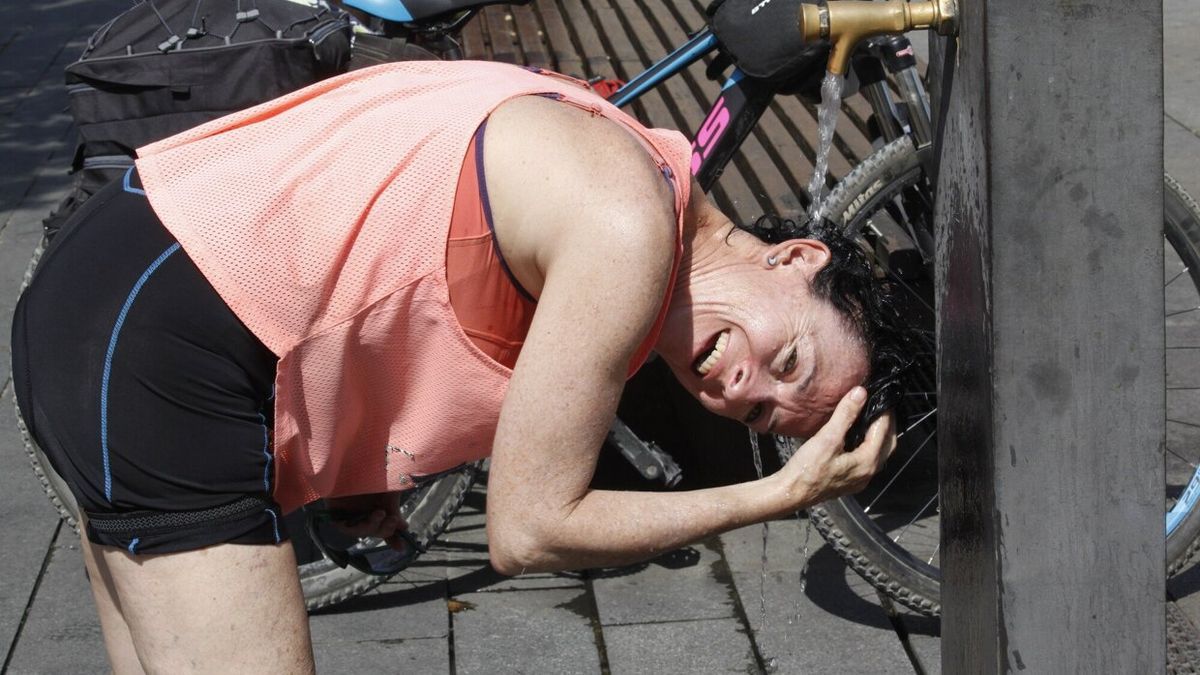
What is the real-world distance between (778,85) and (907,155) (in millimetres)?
342

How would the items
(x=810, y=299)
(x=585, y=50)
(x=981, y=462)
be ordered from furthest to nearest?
(x=585, y=50) < (x=810, y=299) < (x=981, y=462)

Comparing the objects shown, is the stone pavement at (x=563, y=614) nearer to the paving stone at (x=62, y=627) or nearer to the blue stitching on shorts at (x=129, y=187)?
the paving stone at (x=62, y=627)

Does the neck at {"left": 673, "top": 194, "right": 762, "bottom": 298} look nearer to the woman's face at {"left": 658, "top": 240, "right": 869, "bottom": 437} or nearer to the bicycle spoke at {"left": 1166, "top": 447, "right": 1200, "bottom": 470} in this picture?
the woman's face at {"left": 658, "top": 240, "right": 869, "bottom": 437}

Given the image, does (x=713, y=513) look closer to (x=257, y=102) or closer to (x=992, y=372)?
(x=992, y=372)

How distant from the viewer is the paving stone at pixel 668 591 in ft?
11.9

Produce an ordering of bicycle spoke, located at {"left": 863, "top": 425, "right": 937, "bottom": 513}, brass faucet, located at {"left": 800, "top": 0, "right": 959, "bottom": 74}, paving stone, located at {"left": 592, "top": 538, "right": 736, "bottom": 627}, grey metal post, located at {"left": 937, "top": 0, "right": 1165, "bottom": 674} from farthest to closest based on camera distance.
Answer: bicycle spoke, located at {"left": 863, "top": 425, "right": 937, "bottom": 513}
paving stone, located at {"left": 592, "top": 538, "right": 736, "bottom": 627}
brass faucet, located at {"left": 800, "top": 0, "right": 959, "bottom": 74}
grey metal post, located at {"left": 937, "top": 0, "right": 1165, "bottom": 674}

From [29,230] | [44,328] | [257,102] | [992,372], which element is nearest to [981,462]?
[992,372]

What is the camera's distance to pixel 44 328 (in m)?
2.04

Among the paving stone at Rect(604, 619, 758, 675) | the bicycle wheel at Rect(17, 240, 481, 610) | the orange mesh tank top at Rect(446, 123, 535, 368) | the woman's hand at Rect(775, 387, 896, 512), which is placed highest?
the orange mesh tank top at Rect(446, 123, 535, 368)

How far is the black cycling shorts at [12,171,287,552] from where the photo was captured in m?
1.95

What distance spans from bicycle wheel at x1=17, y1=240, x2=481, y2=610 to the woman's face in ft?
5.54

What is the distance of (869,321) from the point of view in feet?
7.08

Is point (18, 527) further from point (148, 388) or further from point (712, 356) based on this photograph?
point (712, 356)

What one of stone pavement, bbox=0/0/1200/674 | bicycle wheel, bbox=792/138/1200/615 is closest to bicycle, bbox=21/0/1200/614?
bicycle wheel, bbox=792/138/1200/615
